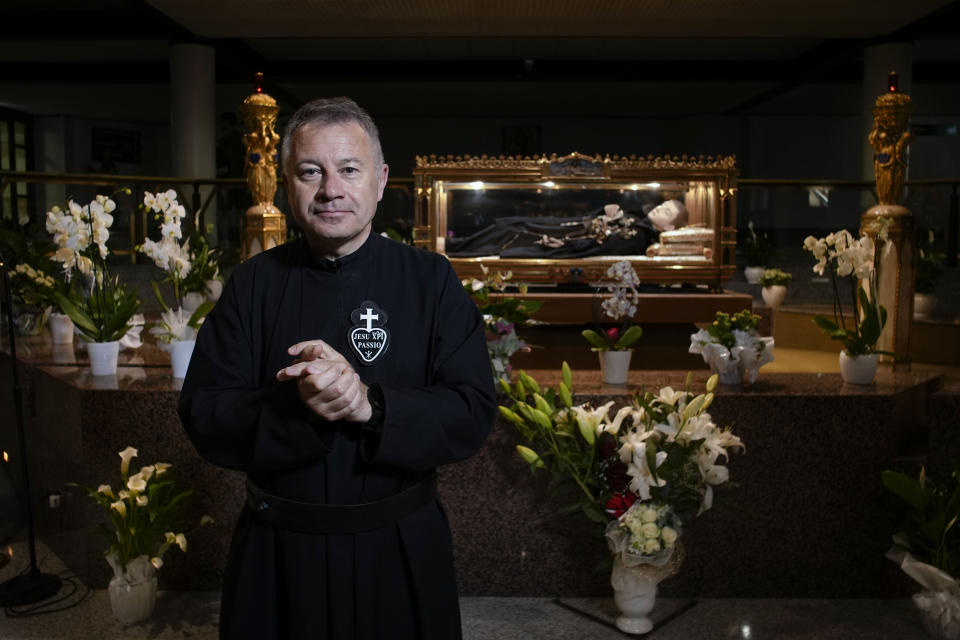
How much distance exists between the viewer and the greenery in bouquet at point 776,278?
6730mm

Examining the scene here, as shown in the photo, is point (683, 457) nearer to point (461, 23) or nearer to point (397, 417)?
point (397, 417)

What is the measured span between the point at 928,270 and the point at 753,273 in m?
1.36

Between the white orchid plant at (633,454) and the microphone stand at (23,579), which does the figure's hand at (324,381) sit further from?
the microphone stand at (23,579)

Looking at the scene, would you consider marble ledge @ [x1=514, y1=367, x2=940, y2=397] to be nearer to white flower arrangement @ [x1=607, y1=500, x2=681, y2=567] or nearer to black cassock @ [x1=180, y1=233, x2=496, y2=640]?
white flower arrangement @ [x1=607, y1=500, x2=681, y2=567]

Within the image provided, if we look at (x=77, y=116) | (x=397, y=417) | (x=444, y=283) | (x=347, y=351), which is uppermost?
(x=77, y=116)

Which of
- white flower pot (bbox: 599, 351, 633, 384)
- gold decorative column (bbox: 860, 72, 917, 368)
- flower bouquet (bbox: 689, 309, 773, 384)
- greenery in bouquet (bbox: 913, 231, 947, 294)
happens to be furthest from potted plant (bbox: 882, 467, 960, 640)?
greenery in bouquet (bbox: 913, 231, 947, 294)

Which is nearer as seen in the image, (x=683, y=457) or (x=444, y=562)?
(x=444, y=562)

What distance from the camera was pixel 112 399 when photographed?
3215 millimetres

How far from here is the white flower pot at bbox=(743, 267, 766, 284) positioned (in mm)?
7090

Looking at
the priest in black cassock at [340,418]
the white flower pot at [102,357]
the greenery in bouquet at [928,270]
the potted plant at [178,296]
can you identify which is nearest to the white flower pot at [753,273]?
the greenery in bouquet at [928,270]

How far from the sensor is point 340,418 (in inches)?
60.9

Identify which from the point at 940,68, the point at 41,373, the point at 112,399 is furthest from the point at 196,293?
the point at 940,68

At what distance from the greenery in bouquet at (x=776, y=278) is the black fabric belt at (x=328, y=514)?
18.3 feet

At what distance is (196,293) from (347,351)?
3.54 m
